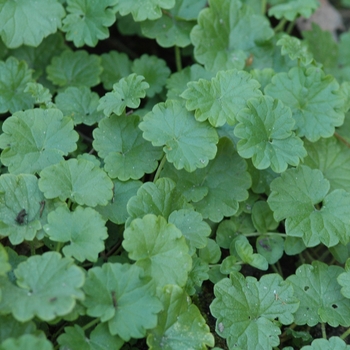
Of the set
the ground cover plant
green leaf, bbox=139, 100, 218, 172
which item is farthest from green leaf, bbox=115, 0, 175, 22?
green leaf, bbox=139, 100, 218, 172

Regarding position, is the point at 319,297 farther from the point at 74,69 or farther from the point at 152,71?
the point at 74,69

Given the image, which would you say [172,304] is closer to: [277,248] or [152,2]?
[277,248]

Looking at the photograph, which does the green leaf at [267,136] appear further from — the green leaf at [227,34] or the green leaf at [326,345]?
the green leaf at [326,345]

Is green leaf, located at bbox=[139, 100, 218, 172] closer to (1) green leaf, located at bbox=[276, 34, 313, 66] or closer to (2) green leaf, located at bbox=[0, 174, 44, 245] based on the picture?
(2) green leaf, located at bbox=[0, 174, 44, 245]

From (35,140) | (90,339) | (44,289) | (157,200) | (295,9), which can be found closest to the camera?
(44,289)

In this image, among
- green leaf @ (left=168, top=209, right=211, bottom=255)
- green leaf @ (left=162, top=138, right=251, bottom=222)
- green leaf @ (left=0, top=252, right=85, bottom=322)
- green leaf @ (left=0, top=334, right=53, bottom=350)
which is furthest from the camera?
green leaf @ (left=162, top=138, right=251, bottom=222)

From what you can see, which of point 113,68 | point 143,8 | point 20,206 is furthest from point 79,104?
point 20,206
